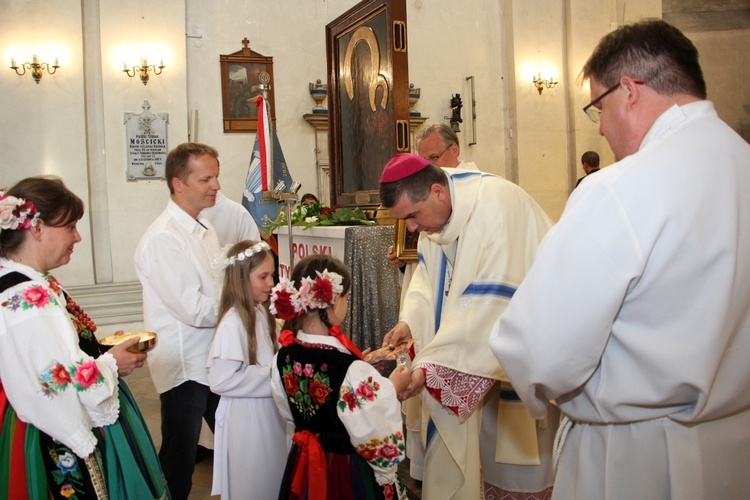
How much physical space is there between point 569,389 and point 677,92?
731 millimetres

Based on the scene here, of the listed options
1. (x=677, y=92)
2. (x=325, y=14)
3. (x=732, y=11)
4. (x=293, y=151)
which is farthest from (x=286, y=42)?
(x=677, y=92)

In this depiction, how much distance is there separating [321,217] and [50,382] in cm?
357

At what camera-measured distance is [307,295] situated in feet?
7.58

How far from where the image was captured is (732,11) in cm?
766

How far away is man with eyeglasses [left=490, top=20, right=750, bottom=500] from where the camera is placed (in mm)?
1329

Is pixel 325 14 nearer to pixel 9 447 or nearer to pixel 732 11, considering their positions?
pixel 732 11

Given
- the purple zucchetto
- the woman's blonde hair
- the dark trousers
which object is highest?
the purple zucchetto

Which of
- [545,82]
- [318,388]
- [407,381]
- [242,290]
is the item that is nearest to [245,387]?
[242,290]

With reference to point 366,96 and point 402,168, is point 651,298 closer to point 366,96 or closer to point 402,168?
point 402,168

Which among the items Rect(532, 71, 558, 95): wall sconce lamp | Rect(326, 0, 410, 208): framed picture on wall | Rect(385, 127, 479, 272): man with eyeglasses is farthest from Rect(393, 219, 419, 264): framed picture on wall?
Rect(532, 71, 558, 95): wall sconce lamp

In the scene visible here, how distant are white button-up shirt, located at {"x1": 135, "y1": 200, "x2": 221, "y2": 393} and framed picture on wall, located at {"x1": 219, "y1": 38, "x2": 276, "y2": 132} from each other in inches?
269

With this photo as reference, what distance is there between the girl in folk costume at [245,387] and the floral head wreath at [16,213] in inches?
38.0

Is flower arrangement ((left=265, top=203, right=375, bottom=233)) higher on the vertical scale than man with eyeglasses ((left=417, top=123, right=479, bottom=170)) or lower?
lower

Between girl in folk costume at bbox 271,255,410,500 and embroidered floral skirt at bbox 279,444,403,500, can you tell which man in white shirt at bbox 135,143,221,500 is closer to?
girl in folk costume at bbox 271,255,410,500
